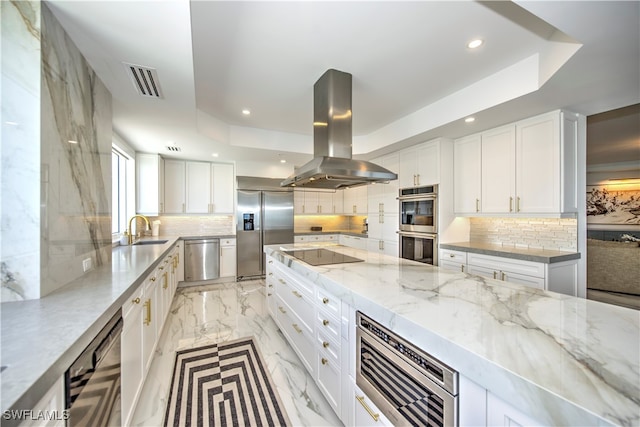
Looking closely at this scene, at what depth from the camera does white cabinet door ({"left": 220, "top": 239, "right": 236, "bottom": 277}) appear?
4.84m

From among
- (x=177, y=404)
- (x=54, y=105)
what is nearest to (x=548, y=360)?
(x=177, y=404)

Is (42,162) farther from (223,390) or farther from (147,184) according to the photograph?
(147,184)

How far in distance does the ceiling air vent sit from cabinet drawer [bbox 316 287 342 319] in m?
2.04

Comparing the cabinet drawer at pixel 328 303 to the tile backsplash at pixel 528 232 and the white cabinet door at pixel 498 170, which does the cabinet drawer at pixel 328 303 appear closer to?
the white cabinet door at pixel 498 170

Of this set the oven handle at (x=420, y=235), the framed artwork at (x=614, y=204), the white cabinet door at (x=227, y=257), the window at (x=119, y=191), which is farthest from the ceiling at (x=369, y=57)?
the framed artwork at (x=614, y=204)

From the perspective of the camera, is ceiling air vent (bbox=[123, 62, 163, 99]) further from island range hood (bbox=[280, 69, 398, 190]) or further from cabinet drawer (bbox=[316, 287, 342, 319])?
cabinet drawer (bbox=[316, 287, 342, 319])

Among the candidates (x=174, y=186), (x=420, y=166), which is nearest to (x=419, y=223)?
(x=420, y=166)

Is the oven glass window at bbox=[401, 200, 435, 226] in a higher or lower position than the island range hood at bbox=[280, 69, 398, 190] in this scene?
lower

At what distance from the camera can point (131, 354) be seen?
1543 mm

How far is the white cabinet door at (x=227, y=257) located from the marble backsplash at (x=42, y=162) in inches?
124

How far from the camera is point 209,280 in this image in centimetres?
479

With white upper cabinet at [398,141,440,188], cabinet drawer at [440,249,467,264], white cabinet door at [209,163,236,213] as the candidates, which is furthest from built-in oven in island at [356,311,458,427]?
white cabinet door at [209,163,236,213]

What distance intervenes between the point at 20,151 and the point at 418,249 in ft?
13.1

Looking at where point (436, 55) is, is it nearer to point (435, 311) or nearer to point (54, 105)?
point (435, 311)
